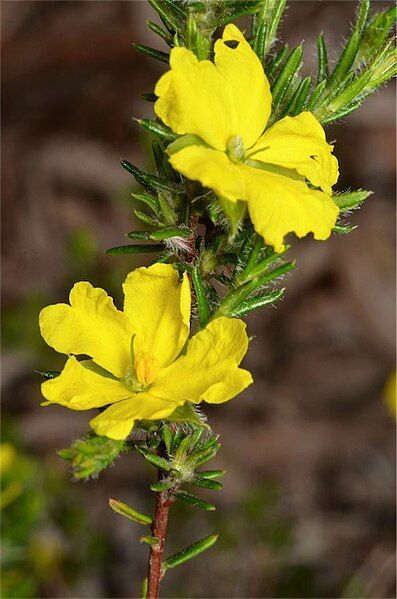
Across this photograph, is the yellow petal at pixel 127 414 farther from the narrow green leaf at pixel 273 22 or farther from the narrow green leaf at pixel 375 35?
Result: the narrow green leaf at pixel 375 35

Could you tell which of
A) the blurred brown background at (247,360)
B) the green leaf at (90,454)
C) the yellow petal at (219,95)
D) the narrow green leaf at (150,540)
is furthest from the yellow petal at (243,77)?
the blurred brown background at (247,360)

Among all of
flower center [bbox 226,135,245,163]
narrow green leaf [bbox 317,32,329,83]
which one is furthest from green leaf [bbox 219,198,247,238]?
narrow green leaf [bbox 317,32,329,83]

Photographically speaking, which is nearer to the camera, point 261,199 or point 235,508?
point 261,199

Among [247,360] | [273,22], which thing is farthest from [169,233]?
[247,360]

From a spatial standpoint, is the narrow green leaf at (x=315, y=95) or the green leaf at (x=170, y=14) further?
the narrow green leaf at (x=315, y=95)

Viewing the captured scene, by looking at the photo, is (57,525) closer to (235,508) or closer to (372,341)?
(235,508)

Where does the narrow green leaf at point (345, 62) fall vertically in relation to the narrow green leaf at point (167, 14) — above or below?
below

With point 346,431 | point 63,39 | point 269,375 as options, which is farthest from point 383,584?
point 63,39
